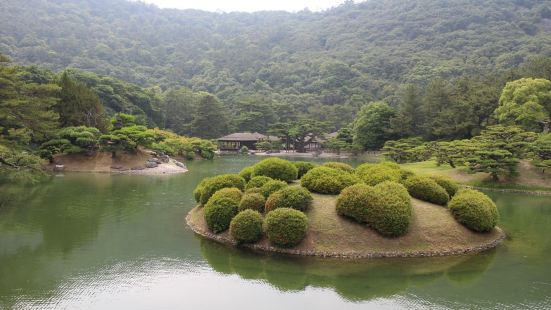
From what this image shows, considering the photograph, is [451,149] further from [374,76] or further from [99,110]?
[374,76]

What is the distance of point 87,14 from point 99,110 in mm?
141681

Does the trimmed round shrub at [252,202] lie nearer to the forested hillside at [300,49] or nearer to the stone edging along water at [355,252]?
the stone edging along water at [355,252]

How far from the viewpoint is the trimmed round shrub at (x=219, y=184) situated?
58.7 ft

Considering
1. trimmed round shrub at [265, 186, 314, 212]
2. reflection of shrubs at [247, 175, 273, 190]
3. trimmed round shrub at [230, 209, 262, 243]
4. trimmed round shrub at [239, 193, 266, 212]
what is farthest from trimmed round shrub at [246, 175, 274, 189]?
trimmed round shrub at [230, 209, 262, 243]

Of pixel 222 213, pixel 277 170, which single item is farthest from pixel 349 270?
pixel 277 170

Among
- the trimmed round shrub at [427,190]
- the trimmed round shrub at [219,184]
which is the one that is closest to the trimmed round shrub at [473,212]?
the trimmed round shrub at [427,190]

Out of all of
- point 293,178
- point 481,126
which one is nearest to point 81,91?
point 293,178

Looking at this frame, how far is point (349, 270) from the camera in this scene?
12703 millimetres

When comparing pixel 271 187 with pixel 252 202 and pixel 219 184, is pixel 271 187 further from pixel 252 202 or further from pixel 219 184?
pixel 219 184

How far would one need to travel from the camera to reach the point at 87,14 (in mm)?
167875

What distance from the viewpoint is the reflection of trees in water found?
38.0ft

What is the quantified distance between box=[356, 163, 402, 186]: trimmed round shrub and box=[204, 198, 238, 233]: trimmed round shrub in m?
5.34

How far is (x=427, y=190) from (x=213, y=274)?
8944 mm

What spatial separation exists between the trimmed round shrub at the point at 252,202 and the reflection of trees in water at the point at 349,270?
1.62m
